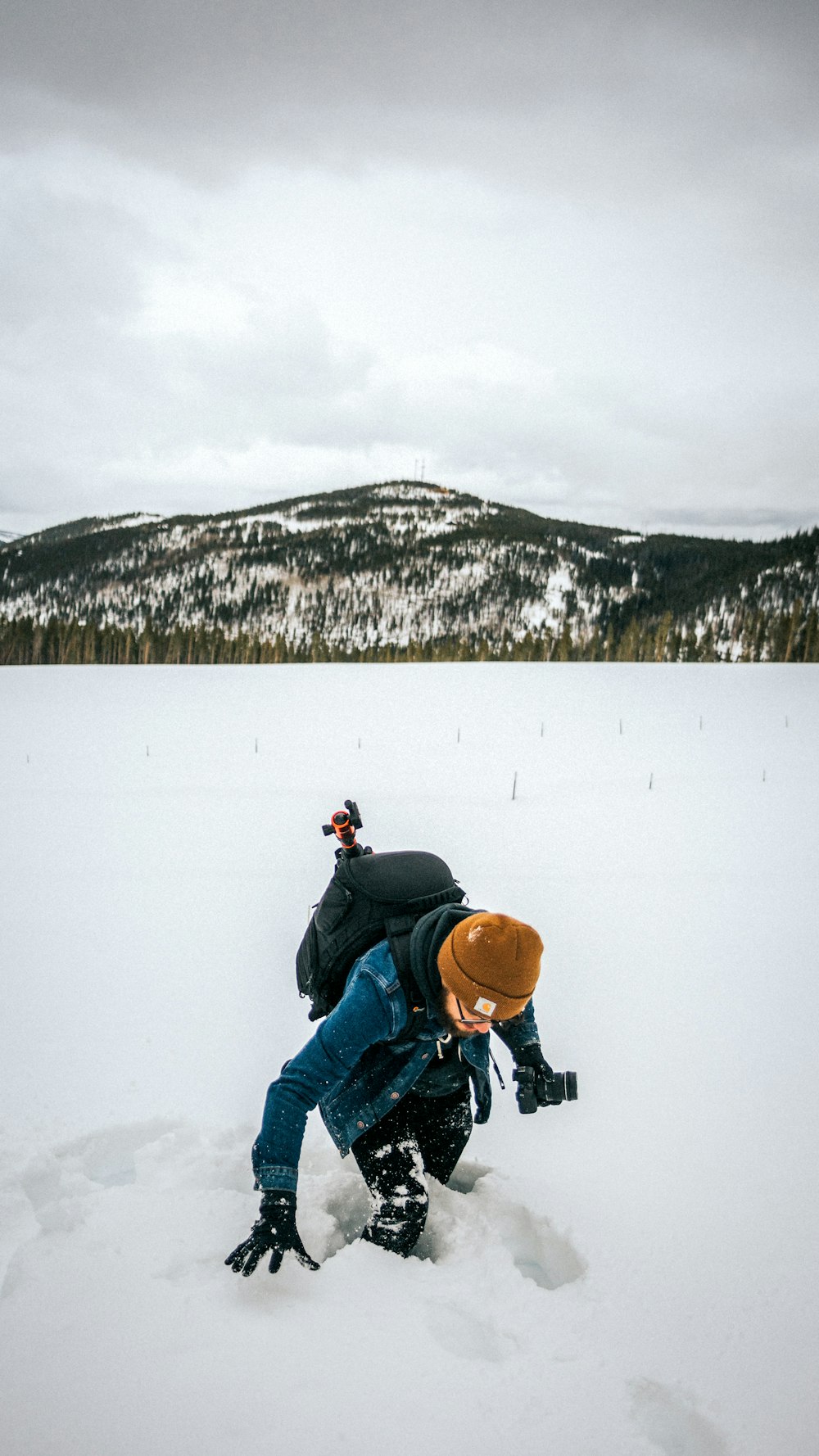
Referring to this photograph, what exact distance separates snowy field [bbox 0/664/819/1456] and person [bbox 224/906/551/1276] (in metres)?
0.16

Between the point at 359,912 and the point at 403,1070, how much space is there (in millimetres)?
646

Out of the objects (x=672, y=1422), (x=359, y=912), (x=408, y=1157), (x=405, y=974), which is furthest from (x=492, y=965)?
(x=672, y=1422)

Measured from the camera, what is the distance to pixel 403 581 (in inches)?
6093

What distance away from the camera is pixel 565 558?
173500 millimetres

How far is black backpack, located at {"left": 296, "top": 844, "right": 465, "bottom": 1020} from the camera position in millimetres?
2490

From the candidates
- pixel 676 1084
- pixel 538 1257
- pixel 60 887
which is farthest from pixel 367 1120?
pixel 60 887

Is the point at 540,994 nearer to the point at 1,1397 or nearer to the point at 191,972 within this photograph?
the point at 191,972

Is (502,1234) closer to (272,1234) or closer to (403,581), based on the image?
(272,1234)

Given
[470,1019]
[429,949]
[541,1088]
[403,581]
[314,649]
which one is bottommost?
[541,1088]

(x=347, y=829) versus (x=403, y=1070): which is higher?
(x=347, y=829)

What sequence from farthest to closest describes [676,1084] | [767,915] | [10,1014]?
[767,915]
[10,1014]
[676,1084]

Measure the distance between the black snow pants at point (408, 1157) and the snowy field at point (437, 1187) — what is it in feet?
0.34

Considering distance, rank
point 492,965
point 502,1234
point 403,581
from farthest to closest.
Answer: point 403,581 → point 502,1234 → point 492,965

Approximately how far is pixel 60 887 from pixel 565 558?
180 metres
